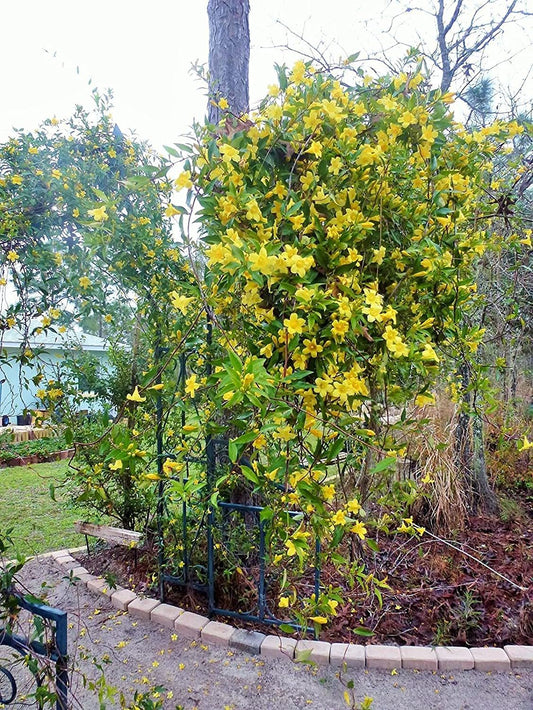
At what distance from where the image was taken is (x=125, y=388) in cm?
248

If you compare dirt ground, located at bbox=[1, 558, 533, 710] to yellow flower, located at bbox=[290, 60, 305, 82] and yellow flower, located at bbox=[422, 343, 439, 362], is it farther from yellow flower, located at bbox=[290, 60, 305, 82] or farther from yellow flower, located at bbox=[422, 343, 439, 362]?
yellow flower, located at bbox=[290, 60, 305, 82]

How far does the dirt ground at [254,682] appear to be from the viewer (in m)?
1.57

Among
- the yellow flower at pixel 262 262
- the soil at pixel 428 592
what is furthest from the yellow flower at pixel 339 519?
the soil at pixel 428 592

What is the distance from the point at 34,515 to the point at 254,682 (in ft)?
9.61

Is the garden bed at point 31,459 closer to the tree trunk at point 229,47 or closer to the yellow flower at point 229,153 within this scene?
the tree trunk at point 229,47

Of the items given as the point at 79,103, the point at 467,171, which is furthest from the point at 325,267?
the point at 79,103

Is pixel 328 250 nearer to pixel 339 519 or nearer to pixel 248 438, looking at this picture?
pixel 248 438

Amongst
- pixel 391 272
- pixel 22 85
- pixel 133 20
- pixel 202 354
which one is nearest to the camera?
pixel 391 272

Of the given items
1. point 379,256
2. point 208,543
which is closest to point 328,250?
point 379,256

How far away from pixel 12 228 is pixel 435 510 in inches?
113

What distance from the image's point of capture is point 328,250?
998mm

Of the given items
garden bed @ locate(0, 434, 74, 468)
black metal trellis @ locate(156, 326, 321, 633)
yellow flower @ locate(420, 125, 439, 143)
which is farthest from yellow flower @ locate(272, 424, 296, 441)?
garden bed @ locate(0, 434, 74, 468)

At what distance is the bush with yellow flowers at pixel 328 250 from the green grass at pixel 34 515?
6.48 ft

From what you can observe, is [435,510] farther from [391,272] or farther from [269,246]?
[269,246]
